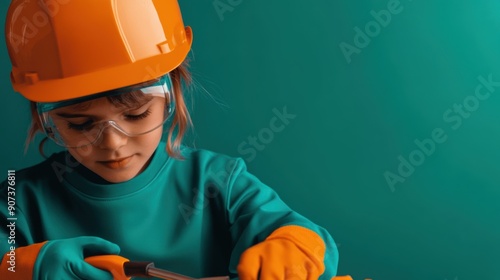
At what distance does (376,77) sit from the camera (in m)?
1.80

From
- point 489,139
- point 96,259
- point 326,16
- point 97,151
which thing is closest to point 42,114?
point 97,151

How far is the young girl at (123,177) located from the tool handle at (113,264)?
12 millimetres

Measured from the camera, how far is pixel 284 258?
1.28m

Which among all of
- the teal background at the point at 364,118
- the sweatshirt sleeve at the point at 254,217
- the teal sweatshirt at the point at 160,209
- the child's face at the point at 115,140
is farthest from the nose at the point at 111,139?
the teal background at the point at 364,118

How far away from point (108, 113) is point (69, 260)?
0.23m

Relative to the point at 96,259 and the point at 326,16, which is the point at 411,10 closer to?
the point at 326,16

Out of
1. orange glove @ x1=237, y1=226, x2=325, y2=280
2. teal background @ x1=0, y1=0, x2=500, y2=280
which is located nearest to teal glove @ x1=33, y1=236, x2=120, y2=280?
orange glove @ x1=237, y1=226, x2=325, y2=280

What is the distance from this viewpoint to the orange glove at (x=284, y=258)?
126 centimetres

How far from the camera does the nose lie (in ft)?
4.24

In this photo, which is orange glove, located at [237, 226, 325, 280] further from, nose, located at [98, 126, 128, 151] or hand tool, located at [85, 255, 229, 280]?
nose, located at [98, 126, 128, 151]

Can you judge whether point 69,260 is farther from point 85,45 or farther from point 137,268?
point 85,45

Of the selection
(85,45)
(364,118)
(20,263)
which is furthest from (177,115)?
(364,118)

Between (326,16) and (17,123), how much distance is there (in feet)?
2.35

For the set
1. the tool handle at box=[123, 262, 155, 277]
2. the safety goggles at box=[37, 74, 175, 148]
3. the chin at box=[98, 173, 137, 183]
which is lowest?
the tool handle at box=[123, 262, 155, 277]
